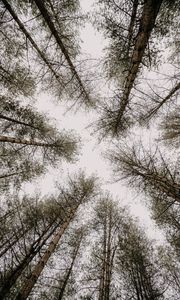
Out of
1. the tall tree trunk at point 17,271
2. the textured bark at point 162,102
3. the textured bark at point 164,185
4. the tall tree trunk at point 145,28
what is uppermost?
the textured bark at point 162,102

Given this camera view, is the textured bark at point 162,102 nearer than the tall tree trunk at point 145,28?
No

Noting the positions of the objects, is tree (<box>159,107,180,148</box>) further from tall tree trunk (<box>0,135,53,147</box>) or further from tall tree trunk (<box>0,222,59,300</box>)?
tall tree trunk (<box>0,222,59,300</box>)

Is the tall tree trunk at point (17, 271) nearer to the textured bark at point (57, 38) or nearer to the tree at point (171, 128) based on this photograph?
the textured bark at point (57, 38)

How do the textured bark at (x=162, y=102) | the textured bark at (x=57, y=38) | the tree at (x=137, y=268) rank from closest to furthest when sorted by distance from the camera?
1. the textured bark at (x=57, y=38)
2. the textured bark at (x=162, y=102)
3. the tree at (x=137, y=268)

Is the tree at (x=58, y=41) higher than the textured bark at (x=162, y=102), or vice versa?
the textured bark at (x=162, y=102)

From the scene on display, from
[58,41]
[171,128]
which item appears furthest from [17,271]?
[171,128]

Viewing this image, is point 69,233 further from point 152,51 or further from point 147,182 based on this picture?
point 152,51

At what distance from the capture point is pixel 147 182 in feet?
20.8

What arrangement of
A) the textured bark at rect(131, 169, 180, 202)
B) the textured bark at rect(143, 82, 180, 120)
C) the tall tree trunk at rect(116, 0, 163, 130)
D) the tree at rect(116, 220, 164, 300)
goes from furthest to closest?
the tree at rect(116, 220, 164, 300), the textured bark at rect(143, 82, 180, 120), the textured bark at rect(131, 169, 180, 202), the tall tree trunk at rect(116, 0, 163, 130)

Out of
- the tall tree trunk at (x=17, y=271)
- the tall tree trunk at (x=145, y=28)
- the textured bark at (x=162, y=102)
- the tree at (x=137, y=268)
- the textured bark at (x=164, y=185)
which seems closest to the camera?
the tall tree trunk at (x=145, y=28)


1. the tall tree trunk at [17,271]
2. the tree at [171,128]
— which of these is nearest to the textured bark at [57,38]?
the tree at [171,128]

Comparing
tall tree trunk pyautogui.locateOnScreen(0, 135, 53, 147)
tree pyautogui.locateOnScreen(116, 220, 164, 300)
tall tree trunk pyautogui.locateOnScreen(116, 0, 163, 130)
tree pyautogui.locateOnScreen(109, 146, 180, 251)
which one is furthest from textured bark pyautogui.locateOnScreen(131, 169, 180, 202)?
tall tree trunk pyautogui.locateOnScreen(0, 135, 53, 147)

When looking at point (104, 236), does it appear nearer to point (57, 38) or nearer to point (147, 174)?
point (147, 174)

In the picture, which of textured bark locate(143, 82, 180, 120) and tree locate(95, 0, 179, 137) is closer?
tree locate(95, 0, 179, 137)
